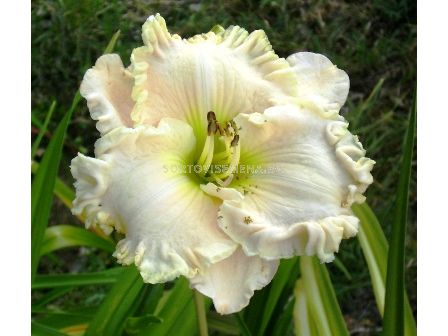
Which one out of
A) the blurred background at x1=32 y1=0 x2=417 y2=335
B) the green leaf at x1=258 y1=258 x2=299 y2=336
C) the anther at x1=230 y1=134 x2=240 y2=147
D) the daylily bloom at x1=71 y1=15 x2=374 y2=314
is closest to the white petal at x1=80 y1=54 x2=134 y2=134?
the daylily bloom at x1=71 y1=15 x2=374 y2=314

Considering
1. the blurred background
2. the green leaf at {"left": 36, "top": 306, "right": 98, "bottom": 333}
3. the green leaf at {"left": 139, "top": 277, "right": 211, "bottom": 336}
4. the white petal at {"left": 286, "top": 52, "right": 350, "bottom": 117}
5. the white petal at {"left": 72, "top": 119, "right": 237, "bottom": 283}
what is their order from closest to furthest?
the white petal at {"left": 72, "top": 119, "right": 237, "bottom": 283}, the white petal at {"left": 286, "top": 52, "right": 350, "bottom": 117}, the green leaf at {"left": 139, "top": 277, "right": 211, "bottom": 336}, the green leaf at {"left": 36, "top": 306, "right": 98, "bottom": 333}, the blurred background

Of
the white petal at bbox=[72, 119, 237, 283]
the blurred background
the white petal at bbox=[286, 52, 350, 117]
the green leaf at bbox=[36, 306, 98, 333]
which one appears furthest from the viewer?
the blurred background

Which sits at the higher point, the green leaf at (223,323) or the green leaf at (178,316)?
the green leaf at (178,316)

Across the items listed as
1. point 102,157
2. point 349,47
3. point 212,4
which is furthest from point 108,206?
point 349,47

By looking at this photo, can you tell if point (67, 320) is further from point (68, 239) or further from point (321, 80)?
point (321, 80)

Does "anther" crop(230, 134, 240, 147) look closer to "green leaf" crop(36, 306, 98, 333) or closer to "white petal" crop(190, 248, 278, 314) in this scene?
"white petal" crop(190, 248, 278, 314)

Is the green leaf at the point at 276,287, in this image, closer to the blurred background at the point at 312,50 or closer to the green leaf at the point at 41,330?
the green leaf at the point at 41,330

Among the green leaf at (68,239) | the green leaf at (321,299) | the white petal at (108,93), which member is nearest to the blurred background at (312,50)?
the green leaf at (68,239)

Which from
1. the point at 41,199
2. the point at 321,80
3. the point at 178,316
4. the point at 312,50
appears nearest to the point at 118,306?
the point at 178,316

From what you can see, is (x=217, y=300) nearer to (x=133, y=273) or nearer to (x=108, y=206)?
(x=108, y=206)
